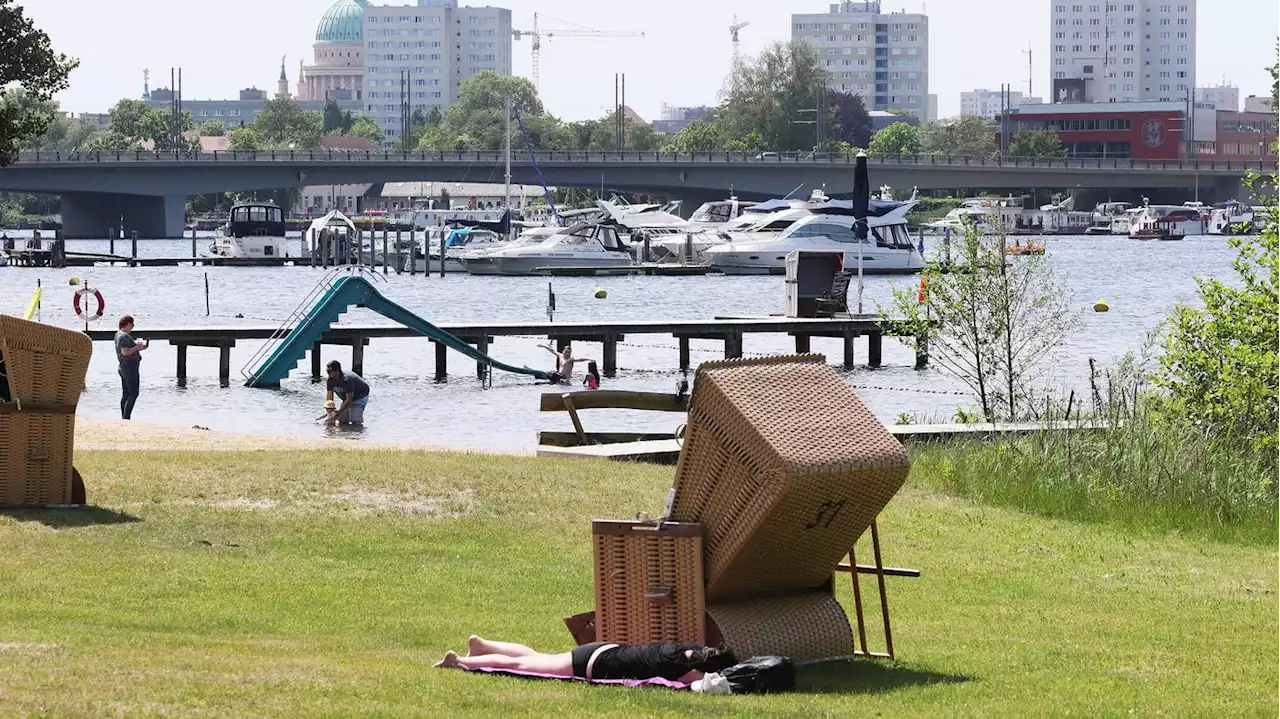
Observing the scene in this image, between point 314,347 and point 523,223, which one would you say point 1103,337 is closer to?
point 314,347

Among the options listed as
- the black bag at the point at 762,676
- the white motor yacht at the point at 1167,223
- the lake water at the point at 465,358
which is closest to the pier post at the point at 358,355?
the lake water at the point at 465,358

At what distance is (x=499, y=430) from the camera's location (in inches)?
1453

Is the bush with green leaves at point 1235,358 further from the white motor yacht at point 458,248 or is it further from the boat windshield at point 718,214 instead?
the boat windshield at point 718,214

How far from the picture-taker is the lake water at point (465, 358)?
128 feet

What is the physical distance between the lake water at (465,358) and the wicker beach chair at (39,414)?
9824 mm

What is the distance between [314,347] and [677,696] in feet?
128

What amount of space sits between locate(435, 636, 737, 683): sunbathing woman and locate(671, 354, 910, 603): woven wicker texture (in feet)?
1.26

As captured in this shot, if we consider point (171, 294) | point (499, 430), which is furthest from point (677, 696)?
point (171, 294)

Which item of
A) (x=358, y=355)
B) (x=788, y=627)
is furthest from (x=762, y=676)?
(x=358, y=355)

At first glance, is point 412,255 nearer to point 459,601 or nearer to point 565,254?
point 565,254

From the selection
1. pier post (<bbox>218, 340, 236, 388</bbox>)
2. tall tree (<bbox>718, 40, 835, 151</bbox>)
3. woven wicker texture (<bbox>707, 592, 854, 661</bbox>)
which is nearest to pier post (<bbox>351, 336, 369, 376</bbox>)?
pier post (<bbox>218, 340, 236, 388</bbox>)

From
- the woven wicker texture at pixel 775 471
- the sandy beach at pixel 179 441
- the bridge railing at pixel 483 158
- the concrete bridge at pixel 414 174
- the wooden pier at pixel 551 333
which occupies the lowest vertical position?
the wooden pier at pixel 551 333

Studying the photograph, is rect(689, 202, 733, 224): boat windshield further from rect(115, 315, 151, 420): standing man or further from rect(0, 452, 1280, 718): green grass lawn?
rect(0, 452, 1280, 718): green grass lawn

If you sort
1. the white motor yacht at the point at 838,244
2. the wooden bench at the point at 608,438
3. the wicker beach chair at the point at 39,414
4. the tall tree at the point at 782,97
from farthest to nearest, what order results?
the tall tree at the point at 782,97, the white motor yacht at the point at 838,244, the wooden bench at the point at 608,438, the wicker beach chair at the point at 39,414
